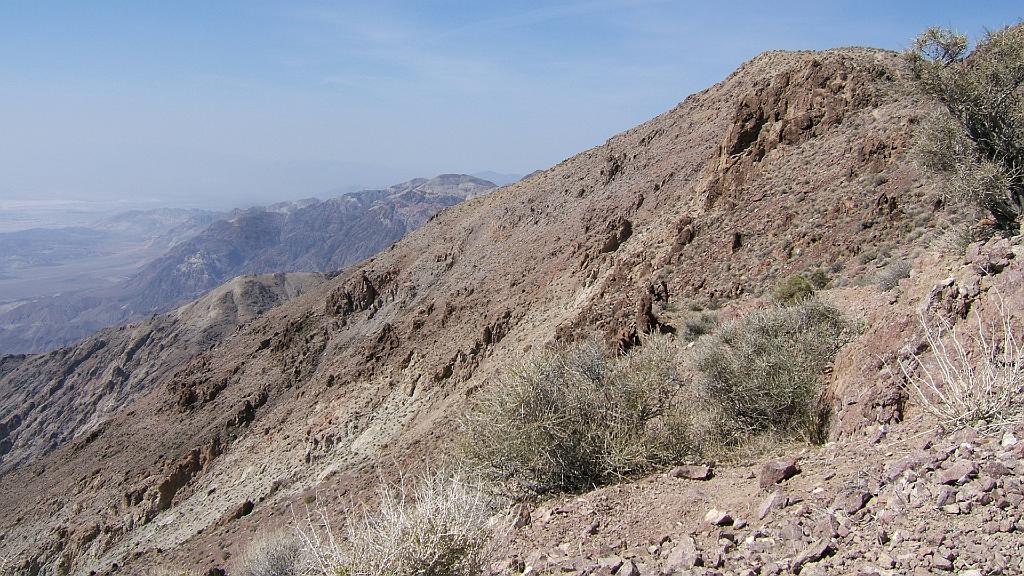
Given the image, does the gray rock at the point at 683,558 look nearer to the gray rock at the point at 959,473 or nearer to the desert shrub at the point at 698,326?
the gray rock at the point at 959,473

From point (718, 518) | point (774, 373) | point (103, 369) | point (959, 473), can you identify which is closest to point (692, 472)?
point (718, 518)

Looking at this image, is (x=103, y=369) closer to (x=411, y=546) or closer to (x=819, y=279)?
(x=819, y=279)

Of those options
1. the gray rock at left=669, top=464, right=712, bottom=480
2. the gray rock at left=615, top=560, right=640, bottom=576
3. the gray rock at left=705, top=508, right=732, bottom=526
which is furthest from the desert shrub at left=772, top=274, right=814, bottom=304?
the gray rock at left=615, top=560, right=640, bottom=576

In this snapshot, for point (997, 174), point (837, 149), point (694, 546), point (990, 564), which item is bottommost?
point (694, 546)

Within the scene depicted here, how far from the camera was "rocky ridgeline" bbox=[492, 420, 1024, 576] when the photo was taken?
329 centimetres

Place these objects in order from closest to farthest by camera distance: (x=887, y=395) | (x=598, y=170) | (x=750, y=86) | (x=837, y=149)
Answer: (x=887, y=395)
(x=837, y=149)
(x=750, y=86)
(x=598, y=170)

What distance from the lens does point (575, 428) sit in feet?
23.9

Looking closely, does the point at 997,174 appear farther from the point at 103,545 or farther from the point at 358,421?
the point at 103,545

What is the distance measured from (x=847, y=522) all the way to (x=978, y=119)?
9.92 metres

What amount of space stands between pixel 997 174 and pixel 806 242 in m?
7.60

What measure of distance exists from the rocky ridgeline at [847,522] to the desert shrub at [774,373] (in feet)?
6.34

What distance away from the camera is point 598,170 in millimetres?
38188

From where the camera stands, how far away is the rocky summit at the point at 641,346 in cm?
423

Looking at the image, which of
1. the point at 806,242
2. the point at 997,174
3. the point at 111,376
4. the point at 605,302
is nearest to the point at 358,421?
the point at 605,302
